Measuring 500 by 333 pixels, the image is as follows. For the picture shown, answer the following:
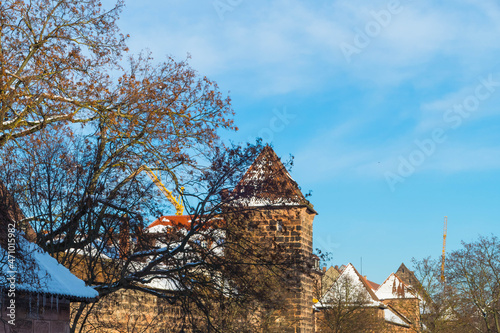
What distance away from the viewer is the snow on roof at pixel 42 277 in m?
8.44

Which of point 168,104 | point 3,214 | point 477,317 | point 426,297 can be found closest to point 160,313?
point 168,104

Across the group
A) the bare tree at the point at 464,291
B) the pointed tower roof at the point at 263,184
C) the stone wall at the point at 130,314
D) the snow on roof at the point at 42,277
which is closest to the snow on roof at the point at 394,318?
the bare tree at the point at 464,291

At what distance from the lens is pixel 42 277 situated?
29.5 feet

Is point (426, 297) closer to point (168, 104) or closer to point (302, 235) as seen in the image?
point (302, 235)

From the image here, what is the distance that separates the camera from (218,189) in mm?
12883

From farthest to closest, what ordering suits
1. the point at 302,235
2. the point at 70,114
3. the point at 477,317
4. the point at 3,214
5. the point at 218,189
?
the point at 477,317, the point at 302,235, the point at 70,114, the point at 218,189, the point at 3,214

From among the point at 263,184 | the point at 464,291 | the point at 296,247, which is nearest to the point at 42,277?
the point at 263,184

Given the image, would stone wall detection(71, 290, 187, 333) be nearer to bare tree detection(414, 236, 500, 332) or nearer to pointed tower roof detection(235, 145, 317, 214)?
pointed tower roof detection(235, 145, 317, 214)

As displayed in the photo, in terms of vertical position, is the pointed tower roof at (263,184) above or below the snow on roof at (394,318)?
above

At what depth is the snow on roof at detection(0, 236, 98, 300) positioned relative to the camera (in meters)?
8.44

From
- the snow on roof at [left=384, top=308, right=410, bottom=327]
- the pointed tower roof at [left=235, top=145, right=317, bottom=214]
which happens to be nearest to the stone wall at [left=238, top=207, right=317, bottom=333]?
the pointed tower roof at [left=235, top=145, right=317, bottom=214]

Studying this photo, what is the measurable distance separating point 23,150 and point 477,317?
40.2 meters

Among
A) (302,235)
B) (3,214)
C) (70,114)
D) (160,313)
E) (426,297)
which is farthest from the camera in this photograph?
(426,297)

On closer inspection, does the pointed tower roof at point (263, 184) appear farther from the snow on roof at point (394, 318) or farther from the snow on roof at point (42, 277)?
the snow on roof at point (394, 318)
